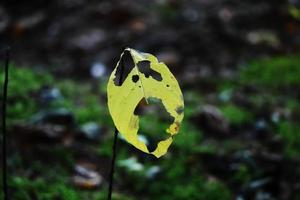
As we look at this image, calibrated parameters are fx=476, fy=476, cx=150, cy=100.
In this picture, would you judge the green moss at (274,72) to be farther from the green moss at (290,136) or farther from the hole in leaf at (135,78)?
A: the hole in leaf at (135,78)

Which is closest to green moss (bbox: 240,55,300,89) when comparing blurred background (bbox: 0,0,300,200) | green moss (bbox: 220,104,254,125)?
blurred background (bbox: 0,0,300,200)

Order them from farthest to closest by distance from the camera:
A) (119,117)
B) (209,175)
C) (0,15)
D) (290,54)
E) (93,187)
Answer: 1. (0,15)
2. (290,54)
3. (209,175)
4. (93,187)
5. (119,117)

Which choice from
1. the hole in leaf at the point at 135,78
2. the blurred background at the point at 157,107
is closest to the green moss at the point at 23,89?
the blurred background at the point at 157,107

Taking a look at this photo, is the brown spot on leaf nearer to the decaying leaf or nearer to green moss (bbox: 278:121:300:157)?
the decaying leaf

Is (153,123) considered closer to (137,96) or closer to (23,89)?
(23,89)

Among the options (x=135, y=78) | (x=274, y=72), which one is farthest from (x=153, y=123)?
(x=135, y=78)

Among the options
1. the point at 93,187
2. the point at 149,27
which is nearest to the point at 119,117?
the point at 93,187

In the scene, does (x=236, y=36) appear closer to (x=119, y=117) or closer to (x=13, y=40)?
(x=13, y=40)
